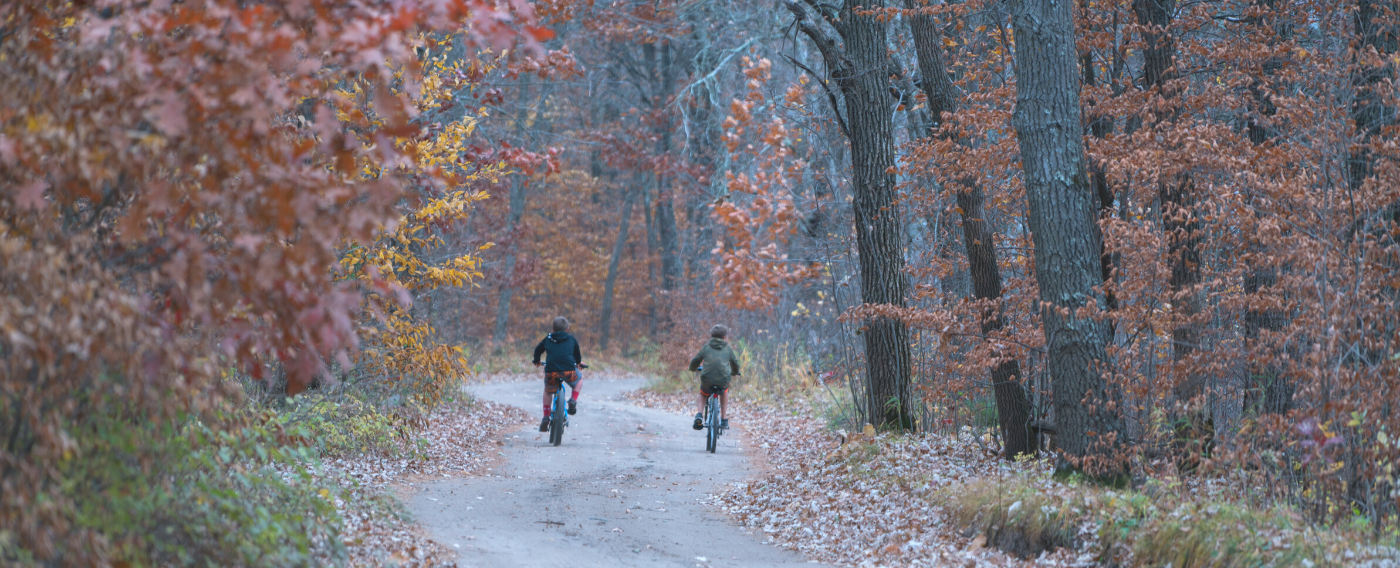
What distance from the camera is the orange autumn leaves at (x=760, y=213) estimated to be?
1752 cm

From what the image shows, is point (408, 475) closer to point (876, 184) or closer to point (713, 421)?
point (713, 421)

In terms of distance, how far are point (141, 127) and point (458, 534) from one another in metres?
4.22

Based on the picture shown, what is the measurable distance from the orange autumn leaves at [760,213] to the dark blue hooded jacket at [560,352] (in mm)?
5700

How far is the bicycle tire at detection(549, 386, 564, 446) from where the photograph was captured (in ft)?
41.6

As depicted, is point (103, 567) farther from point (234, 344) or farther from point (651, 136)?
point (651, 136)

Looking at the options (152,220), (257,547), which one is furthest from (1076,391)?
(152,220)

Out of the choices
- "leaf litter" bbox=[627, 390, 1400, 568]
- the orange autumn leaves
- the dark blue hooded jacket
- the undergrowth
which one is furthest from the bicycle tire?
the undergrowth

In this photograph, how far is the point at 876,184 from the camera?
10828mm

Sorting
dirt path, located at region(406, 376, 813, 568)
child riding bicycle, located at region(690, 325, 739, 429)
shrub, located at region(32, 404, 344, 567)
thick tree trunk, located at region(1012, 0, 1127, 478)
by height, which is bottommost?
dirt path, located at region(406, 376, 813, 568)

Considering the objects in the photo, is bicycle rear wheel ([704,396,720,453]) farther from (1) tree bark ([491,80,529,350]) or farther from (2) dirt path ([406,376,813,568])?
(1) tree bark ([491,80,529,350])

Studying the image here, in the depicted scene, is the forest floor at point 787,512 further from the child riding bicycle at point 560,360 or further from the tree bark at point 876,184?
the child riding bicycle at point 560,360

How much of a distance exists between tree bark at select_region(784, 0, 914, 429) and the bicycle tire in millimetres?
4082

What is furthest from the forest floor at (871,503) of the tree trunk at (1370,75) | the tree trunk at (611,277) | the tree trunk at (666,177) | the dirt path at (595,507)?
the tree trunk at (611,277)

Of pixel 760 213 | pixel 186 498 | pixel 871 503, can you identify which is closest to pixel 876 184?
pixel 871 503
